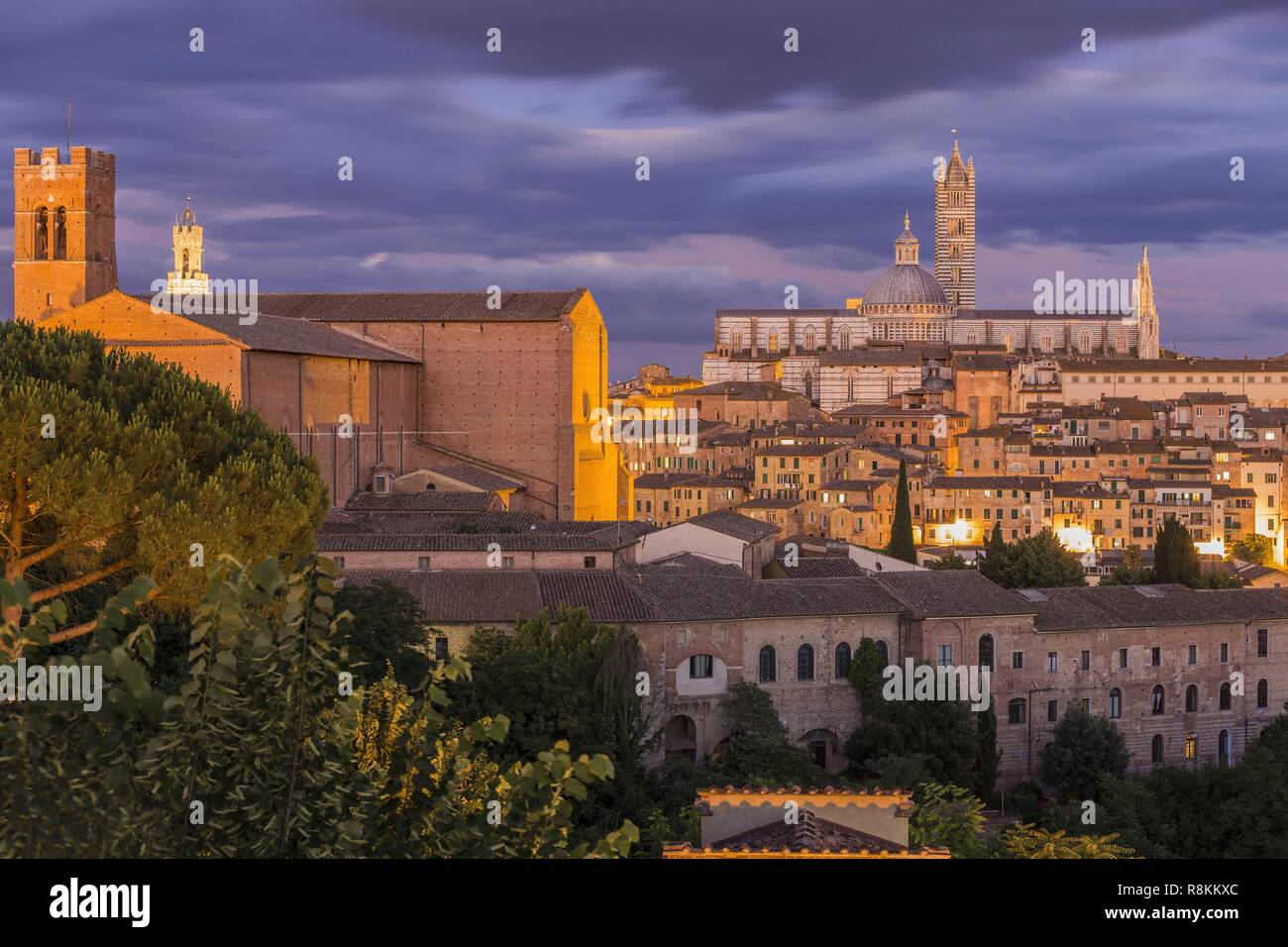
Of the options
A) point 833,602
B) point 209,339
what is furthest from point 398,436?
point 833,602

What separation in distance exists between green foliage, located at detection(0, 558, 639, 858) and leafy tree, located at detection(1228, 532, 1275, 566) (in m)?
46.2

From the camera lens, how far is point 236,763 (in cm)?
426

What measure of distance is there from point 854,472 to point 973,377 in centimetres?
2002

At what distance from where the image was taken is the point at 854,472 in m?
54.8

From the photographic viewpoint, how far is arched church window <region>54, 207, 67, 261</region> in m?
34.8

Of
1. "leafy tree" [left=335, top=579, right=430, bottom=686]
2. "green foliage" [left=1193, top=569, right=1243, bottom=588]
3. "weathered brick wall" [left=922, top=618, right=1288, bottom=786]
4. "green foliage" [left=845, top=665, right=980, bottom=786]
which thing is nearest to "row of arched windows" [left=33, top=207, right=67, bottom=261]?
"leafy tree" [left=335, top=579, right=430, bottom=686]

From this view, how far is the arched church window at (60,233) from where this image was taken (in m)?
34.8

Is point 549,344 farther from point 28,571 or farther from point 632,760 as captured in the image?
point 28,571

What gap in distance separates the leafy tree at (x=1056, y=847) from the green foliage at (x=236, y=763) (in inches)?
431

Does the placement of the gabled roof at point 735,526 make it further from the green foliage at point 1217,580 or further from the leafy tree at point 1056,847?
the leafy tree at point 1056,847

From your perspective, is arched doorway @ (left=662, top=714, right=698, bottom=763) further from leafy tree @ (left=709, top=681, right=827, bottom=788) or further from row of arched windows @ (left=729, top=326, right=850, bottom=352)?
row of arched windows @ (left=729, top=326, right=850, bottom=352)

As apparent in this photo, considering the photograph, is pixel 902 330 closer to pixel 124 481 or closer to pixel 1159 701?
pixel 1159 701

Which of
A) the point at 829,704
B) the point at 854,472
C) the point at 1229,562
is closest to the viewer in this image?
the point at 829,704

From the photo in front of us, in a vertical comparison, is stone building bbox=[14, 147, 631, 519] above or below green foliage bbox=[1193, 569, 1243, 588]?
above
